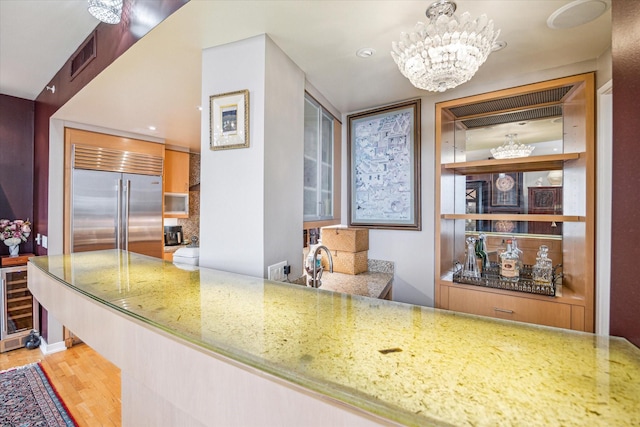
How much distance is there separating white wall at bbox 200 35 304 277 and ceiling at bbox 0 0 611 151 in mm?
118

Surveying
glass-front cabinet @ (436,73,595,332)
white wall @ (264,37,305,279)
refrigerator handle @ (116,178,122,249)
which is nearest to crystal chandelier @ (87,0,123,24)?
white wall @ (264,37,305,279)

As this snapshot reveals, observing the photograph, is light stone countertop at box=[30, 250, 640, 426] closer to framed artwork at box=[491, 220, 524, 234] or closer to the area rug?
framed artwork at box=[491, 220, 524, 234]

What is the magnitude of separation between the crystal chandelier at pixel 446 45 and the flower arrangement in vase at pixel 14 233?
13.7 feet

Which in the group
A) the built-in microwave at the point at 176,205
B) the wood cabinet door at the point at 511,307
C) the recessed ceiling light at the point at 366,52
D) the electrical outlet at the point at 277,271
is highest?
the recessed ceiling light at the point at 366,52

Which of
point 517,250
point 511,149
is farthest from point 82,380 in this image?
point 511,149

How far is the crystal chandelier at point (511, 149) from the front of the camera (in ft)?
7.20

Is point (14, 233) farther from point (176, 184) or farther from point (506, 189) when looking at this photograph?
point (506, 189)

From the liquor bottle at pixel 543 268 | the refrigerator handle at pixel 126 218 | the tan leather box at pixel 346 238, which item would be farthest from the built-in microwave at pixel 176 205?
the liquor bottle at pixel 543 268

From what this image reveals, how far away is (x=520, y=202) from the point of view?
2250 millimetres

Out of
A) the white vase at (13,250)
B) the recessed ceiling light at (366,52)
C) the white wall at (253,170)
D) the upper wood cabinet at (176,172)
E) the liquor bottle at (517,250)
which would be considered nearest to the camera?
the white wall at (253,170)

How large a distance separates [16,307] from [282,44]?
13.0 ft

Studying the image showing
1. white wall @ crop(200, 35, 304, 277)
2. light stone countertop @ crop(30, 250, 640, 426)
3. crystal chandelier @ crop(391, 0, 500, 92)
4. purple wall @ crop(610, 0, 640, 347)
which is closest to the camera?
light stone countertop @ crop(30, 250, 640, 426)

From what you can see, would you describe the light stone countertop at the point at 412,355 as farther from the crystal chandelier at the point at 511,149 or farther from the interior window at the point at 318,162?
the crystal chandelier at the point at 511,149

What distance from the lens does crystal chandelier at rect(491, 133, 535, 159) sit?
2.20 meters
